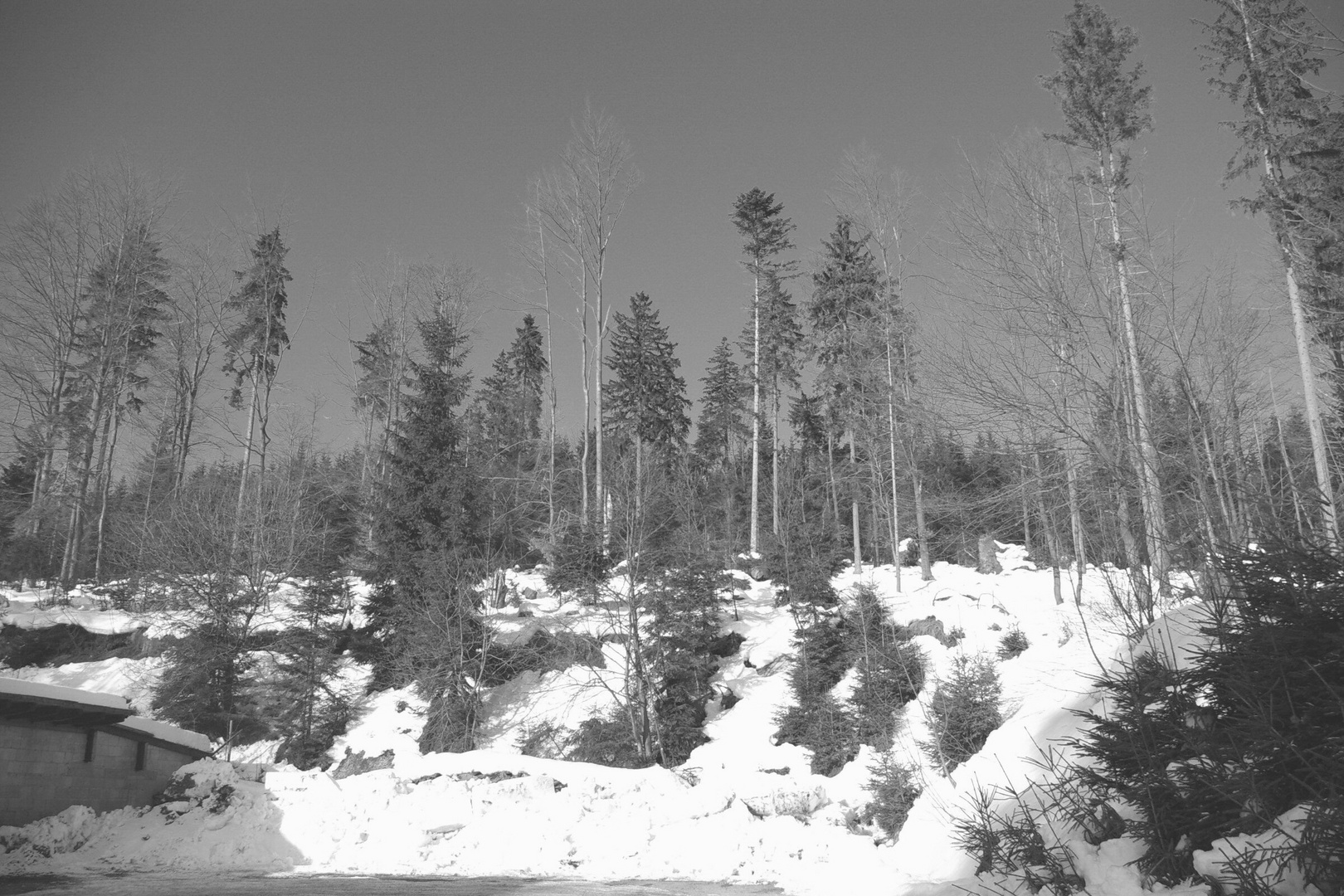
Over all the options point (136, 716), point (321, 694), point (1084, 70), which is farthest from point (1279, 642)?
point (321, 694)

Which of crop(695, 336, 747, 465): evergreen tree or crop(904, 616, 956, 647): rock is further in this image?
crop(695, 336, 747, 465): evergreen tree

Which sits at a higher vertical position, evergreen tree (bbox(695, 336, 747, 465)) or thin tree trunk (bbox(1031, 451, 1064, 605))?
evergreen tree (bbox(695, 336, 747, 465))

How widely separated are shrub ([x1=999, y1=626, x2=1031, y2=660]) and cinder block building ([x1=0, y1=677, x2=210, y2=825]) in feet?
55.0

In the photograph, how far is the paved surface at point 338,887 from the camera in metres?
8.41

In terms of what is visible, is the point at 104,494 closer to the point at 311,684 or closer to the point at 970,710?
the point at 311,684

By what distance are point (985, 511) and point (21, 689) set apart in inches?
508

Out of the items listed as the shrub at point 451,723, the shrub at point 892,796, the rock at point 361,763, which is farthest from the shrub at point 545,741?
the shrub at point 892,796

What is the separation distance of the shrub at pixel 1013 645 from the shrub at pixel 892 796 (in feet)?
23.3

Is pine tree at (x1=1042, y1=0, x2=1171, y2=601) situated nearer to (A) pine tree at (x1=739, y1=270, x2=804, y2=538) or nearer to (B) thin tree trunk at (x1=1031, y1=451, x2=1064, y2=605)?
(B) thin tree trunk at (x1=1031, y1=451, x2=1064, y2=605)

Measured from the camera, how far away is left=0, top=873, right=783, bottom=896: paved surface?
27.6ft

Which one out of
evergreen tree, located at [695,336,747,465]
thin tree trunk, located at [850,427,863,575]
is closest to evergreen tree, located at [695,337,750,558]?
evergreen tree, located at [695,336,747,465]

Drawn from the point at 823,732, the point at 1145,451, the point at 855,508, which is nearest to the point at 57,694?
the point at 823,732

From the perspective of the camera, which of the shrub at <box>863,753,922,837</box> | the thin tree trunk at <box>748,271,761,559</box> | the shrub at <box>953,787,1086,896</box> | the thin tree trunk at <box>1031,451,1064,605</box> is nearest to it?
the shrub at <box>953,787,1086,896</box>

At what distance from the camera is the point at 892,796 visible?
11.2m
